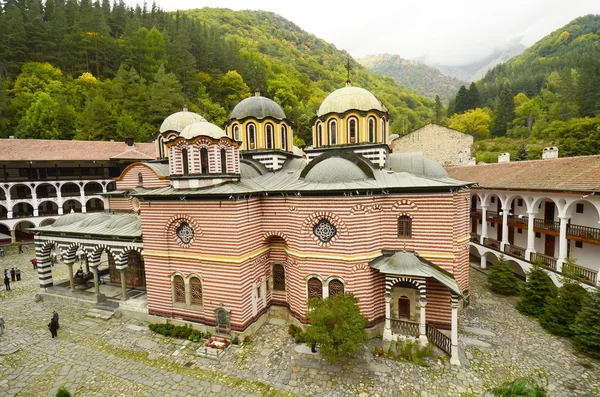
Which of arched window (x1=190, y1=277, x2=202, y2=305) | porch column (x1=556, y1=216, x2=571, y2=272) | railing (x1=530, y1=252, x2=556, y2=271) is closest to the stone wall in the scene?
railing (x1=530, y1=252, x2=556, y2=271)

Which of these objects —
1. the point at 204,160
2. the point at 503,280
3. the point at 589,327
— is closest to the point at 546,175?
the point at 503,280

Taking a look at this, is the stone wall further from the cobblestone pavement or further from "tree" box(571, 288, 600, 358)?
"tree" box(571, 288, 600, 358)

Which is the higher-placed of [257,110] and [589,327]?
[257,110]

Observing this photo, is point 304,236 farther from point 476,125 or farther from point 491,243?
point 476,125

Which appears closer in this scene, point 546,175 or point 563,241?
point 563,241

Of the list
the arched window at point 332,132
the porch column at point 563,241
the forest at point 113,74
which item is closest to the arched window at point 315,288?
the arched window at point 332,132

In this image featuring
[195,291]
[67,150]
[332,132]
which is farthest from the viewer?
[67,150]
